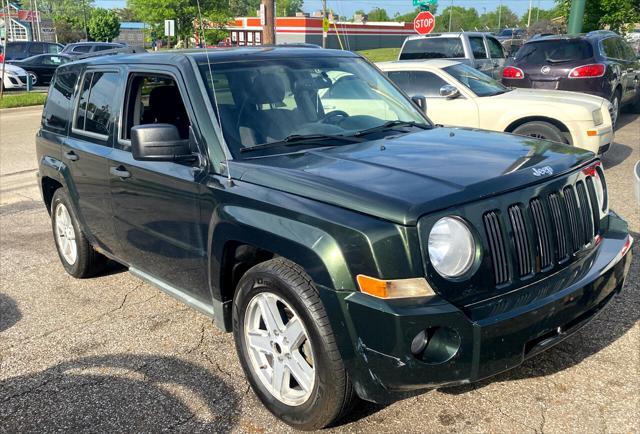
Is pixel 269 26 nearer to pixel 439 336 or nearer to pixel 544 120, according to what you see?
pixel 544 120

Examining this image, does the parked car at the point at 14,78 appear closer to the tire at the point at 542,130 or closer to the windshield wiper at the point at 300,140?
the tire at the point at 542,130

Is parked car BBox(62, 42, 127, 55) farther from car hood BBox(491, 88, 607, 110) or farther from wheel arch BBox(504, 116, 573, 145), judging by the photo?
wheel arch BBox(504, 116, 573, 145)

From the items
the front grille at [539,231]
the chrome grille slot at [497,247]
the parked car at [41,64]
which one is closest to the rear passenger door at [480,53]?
the front grille at [539,231]

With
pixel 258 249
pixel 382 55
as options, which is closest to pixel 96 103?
pixel 258 249

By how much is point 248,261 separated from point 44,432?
1.39 m

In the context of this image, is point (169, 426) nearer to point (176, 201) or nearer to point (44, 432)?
point (44, 432)

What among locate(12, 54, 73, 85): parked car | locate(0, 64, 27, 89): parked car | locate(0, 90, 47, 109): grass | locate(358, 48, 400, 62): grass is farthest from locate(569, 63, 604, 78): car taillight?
locate(358, 48, 400, 62): grass

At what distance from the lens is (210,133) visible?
12.1 ft

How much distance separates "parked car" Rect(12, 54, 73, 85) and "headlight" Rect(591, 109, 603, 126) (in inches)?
992

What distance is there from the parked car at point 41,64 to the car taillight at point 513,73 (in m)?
21.8

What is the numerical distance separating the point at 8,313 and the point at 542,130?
663cm

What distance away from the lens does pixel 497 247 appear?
2.89 meters

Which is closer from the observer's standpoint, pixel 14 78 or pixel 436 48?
pixel 436 48

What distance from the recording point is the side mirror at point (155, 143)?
3.59 m
